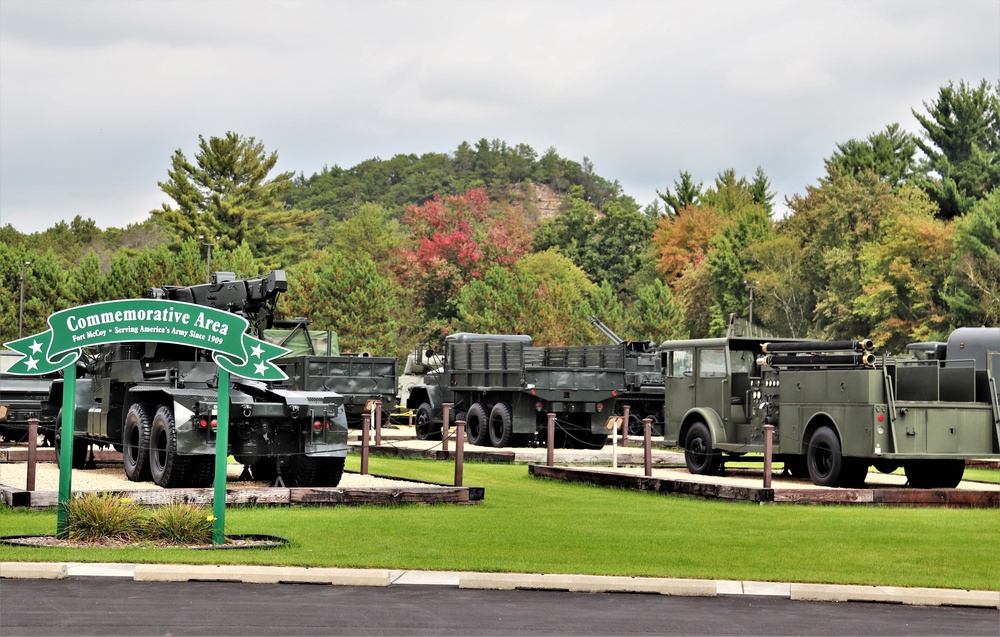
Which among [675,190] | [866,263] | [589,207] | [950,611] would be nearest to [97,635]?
[950,611]

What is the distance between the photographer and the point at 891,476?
2350cm

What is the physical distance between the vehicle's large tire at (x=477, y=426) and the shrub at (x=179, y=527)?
19.1m

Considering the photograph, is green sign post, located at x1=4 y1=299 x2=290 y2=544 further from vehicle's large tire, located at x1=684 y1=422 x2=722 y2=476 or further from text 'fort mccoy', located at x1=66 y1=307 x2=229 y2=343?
vehicle's large tire, located at x1=684 y1=422 x2=722 y2=476

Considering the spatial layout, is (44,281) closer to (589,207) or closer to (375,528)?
(589,207)

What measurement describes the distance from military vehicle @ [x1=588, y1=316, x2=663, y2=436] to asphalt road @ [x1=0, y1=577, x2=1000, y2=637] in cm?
2350

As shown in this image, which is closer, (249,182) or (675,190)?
(249,182)

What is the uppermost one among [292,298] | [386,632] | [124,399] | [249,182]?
[249,182]

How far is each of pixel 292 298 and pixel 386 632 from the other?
62.9 m

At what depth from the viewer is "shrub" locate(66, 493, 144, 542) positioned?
12688 mm

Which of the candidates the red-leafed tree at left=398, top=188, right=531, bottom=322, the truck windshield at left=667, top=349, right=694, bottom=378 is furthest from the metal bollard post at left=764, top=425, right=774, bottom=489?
the red-leafed tree at left=398, top=188, right=531, bottom=322

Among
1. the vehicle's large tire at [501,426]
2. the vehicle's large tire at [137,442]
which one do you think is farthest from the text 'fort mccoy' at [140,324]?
the vehicle's large tire at [501,426]

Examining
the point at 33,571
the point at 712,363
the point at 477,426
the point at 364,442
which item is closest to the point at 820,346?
the point at 712,363

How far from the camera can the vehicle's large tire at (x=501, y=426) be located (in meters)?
30.8

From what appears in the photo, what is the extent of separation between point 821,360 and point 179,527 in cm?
1059
